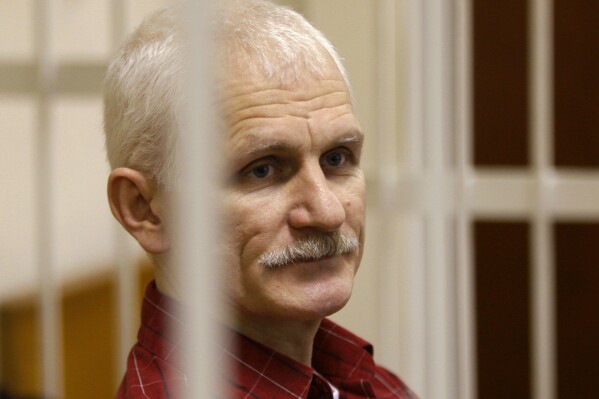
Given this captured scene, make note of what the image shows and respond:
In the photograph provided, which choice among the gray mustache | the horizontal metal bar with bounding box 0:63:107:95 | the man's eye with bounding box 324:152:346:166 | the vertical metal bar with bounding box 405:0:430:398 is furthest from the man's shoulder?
the horizontal metal bar with bounding box 0:63:107:95

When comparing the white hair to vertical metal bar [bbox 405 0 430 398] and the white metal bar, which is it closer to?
the white metal bar

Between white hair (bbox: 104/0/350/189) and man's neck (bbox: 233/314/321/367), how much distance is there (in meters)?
0.14

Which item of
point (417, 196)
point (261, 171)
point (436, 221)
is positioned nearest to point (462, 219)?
point (436, 221)

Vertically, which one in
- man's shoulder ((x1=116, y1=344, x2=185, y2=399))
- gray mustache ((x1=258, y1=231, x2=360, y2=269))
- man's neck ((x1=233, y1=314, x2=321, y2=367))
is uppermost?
gray mustache ((x1=258, y1=231, x2=360, y2=269))

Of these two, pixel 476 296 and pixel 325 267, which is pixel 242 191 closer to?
pixel 325 267

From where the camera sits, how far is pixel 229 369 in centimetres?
75

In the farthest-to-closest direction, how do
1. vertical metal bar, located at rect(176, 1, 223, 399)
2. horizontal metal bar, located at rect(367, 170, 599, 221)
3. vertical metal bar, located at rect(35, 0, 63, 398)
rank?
horizontal metal bar, located at rect(367, 170, 599, 221)
vertical metal bar, located at rect(35, 0, 63, 398)
vertical metal bar, located at rect(176, 1, 223, 399)

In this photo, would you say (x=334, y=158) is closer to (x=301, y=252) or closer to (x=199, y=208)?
(x=301, y=252)

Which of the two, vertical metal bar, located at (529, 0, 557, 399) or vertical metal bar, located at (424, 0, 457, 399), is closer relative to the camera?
vertical metal bar, located at (424, 0, 457, 399)

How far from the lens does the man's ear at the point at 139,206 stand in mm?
782

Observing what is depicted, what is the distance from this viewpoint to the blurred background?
1.27 meters

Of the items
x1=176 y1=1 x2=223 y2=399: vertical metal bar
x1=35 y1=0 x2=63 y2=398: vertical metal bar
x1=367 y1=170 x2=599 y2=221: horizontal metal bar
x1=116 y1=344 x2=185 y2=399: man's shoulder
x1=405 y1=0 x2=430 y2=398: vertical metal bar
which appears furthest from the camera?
x1=367 y1=170 x2=599 y2=221: horizontal metal bar

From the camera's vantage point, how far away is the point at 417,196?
1.37 meters

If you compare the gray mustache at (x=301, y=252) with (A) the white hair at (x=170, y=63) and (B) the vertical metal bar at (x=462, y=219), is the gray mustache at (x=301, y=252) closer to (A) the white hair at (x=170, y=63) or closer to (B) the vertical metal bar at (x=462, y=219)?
(A) the white hair at (x=170, y=63)
